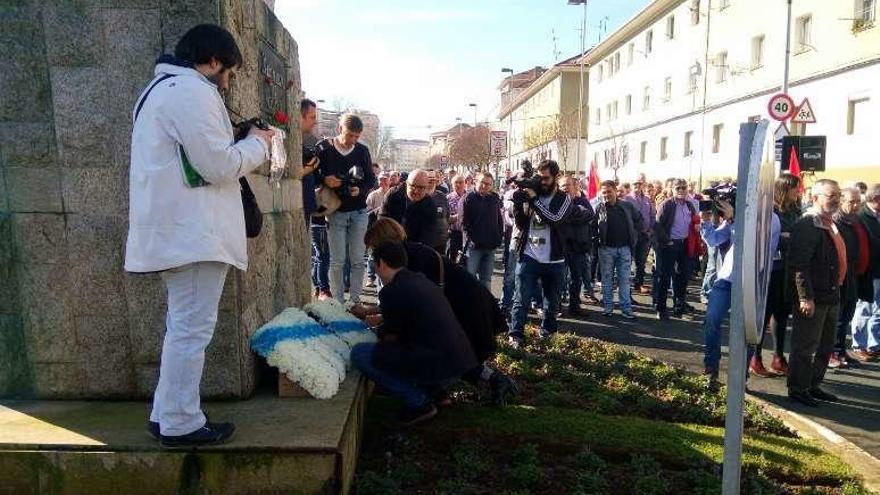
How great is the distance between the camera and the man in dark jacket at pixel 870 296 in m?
7.60

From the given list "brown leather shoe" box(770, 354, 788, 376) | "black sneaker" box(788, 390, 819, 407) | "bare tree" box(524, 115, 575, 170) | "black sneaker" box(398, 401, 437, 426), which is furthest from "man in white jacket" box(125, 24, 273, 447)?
"bare tree" box(524, 115, 575, 170)

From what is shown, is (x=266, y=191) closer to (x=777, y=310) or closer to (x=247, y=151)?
(x=247, y=151)

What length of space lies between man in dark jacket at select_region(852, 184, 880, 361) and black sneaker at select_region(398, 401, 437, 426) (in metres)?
5.45

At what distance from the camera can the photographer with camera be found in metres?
7.25

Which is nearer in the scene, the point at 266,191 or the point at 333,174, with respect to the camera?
the point at 266,191

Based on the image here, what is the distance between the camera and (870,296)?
7.66m

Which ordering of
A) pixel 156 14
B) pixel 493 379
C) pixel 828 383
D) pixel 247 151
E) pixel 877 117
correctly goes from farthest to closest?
1. pixel 877 117
2. pixel 828 383
3. pixel 493 379
4. pixel 156 14
5. pixel 247 151

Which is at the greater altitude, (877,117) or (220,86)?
(877,117)

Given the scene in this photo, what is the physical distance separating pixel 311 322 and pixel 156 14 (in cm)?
210

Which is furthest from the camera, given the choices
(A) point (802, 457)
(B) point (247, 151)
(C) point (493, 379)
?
(C) point (493, 379)

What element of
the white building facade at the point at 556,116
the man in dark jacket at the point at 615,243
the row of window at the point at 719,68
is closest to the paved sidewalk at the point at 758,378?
the man in dark jacket at the point at 615,243

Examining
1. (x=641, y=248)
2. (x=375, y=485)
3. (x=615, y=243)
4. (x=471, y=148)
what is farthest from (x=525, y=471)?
(x=471, y=148)

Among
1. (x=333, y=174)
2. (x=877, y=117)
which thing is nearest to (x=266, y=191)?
(x=333, y=174)

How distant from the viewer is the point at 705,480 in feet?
13.1
